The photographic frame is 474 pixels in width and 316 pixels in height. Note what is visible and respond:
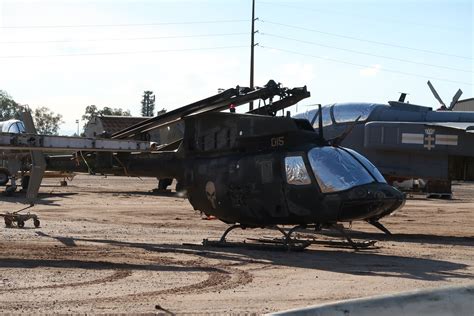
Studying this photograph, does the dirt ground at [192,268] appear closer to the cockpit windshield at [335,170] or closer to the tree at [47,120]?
the cockpit windshield at [335,170]

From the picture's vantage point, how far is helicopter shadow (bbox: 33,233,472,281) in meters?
11.0

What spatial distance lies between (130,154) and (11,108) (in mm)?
128838

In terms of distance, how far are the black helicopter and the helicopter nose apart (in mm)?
19

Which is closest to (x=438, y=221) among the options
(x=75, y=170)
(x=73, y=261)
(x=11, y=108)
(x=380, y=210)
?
(x=380, y=210)

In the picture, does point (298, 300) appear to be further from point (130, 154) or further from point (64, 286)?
point (130, 154)

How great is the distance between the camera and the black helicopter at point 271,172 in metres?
13.1

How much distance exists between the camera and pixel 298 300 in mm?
8617

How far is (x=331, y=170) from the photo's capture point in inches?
520

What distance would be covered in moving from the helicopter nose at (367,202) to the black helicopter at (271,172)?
0.02 metres

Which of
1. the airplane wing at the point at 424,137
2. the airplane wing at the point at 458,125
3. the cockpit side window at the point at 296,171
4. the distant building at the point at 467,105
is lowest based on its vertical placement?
the cockpit side window at the point at 296,171

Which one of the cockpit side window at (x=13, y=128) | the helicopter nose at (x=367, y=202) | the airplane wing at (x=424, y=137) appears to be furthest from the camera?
the cockpit side window at (x=13, y=128)

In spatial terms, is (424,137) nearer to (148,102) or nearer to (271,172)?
(271,172)

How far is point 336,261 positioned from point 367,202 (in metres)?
1.34

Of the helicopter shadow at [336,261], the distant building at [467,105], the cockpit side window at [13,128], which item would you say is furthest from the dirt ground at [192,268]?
the distant building at [467,105]
